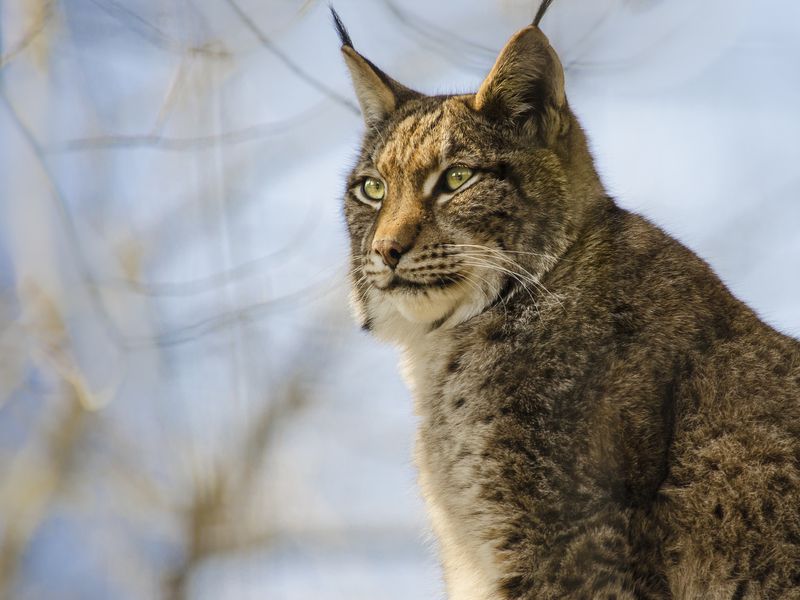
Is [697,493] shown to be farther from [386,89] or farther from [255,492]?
[386,89]

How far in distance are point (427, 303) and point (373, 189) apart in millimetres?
819

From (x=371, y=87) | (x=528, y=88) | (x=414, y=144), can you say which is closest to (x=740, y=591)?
(x=528, y=88)

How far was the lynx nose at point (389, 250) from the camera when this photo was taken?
4590 mm

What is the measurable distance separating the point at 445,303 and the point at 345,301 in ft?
3.67

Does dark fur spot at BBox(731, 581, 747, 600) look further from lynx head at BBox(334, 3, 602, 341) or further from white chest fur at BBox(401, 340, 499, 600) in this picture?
lynx head at BBox(334, 3, 602, 341)

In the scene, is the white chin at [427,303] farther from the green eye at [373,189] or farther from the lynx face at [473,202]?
the green eye at [373,189]

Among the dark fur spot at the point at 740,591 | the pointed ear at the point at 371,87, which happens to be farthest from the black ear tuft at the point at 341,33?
the dark fur spot at the point at 740,591

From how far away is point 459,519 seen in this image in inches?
170

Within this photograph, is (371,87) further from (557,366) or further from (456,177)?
(557,366)

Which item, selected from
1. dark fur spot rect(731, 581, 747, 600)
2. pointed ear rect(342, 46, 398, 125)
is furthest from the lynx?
pointed ear rect(342, 46, 398, 125)

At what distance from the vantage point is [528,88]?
15.9 feet

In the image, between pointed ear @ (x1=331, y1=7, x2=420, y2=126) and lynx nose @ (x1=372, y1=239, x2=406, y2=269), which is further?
pointed ear @ (x1=331, y1=7, x2=420, y2=126)

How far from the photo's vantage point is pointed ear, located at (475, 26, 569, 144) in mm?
4707

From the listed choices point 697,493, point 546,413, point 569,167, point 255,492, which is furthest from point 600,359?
point 255,492
